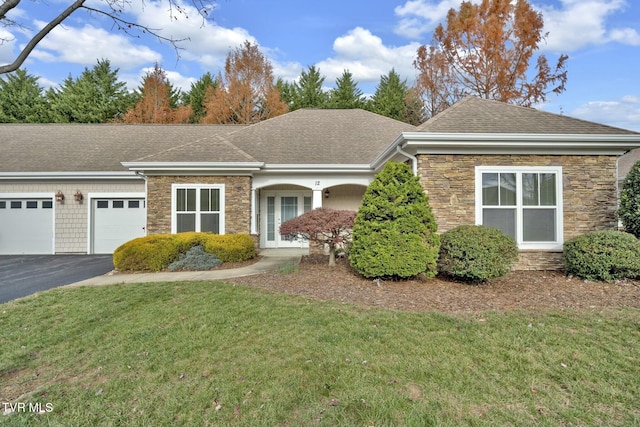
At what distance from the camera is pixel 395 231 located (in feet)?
20.5

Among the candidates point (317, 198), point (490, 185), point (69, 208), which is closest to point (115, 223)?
point (69, 208)

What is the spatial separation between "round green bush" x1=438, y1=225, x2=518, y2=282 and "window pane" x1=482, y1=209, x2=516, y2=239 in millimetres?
1470

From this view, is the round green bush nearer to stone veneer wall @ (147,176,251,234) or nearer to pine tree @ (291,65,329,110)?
stone veneer wall @ (147,176,251,234)

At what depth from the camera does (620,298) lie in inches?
207

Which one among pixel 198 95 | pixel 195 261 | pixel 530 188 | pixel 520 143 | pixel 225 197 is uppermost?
pixel 198 95

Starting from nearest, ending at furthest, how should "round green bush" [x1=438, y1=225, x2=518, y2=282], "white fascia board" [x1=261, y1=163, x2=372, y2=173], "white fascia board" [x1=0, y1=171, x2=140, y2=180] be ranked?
"round green bush" [x1=438, y1=225, x2=518, y2=282] → "white fascia board" [x1=261, y1=163, x2=372, y2=173] → "white fascia board" [x1=0, y1=171, x2=140, y2=180]

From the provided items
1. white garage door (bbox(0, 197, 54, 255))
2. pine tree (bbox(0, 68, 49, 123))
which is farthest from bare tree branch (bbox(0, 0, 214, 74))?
pine tree (bbox(0, 68, 49, 123))

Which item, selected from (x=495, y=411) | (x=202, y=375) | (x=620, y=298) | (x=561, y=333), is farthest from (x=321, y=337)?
(x=620, y=298)

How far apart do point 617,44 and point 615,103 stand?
12.2 m

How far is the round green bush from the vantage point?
6.02 metres

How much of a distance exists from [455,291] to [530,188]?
368 cm

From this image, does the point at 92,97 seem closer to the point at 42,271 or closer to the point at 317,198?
the point at 42,271

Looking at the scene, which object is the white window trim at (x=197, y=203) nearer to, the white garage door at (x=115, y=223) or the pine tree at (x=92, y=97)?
the white garage door at (x=115, y=223)

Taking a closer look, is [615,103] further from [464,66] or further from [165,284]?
[165,284]
